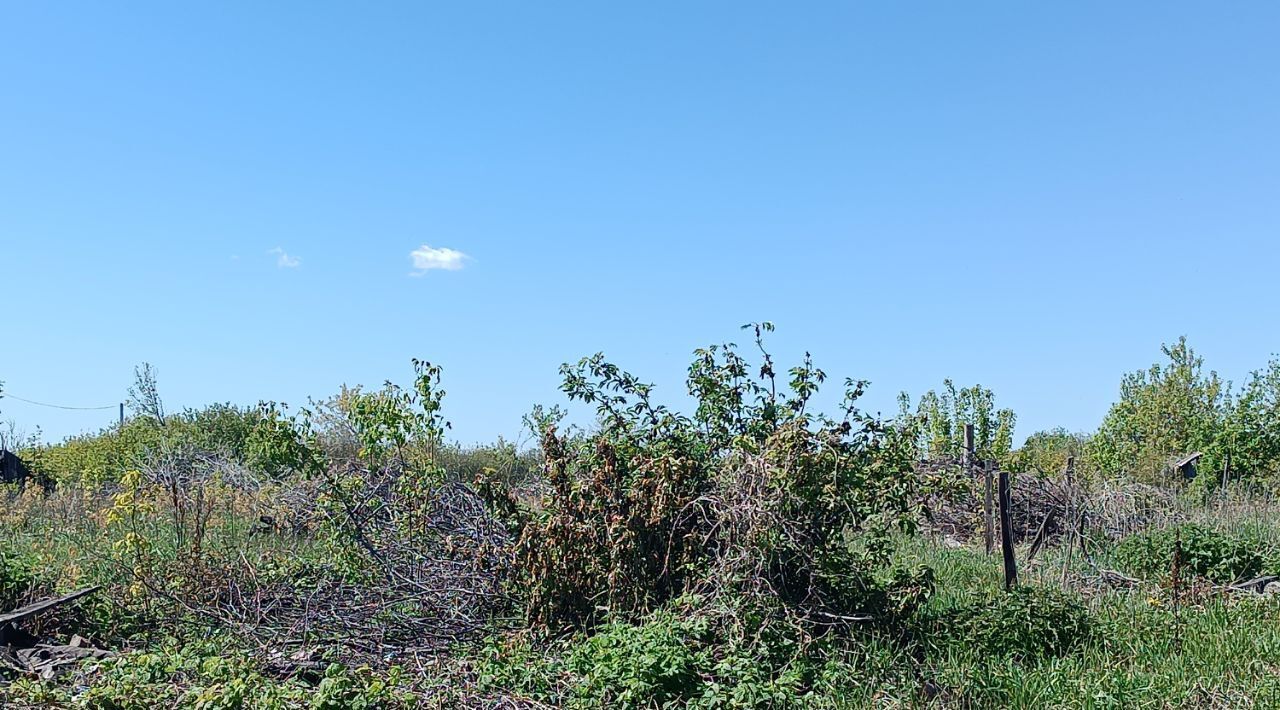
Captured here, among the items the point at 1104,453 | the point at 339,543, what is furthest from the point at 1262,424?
the point at 339,543

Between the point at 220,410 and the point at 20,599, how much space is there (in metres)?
17.6

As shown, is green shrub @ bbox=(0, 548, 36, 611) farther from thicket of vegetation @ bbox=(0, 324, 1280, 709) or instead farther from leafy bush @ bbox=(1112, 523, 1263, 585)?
leafy bush @ bbox=(1112, 523, 1263, 585)

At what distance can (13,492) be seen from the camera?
16.5 m

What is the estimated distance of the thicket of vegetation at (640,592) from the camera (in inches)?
234

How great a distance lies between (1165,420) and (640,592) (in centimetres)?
1807

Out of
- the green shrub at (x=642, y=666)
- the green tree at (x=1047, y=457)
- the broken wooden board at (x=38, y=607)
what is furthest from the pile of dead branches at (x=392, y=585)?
the green tree at (x=1047, y=457)

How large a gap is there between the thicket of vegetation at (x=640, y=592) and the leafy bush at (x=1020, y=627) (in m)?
0.02

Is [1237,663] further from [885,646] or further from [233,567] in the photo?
[233,567]

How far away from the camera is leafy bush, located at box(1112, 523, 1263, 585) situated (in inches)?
376

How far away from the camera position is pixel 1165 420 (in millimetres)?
21547

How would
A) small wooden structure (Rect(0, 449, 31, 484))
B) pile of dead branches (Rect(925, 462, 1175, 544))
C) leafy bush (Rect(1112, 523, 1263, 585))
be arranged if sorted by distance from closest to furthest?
1. leafy bush (Rect(1112, 523, 1263, 585))
2. pile of dead branches (Rect(925, 462, 1175, 544))
3. small wooden structure (Rect(0, 449, 31, 484))

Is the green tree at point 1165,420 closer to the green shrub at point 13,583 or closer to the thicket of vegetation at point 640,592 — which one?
the thicket of vegetation at point 640,592

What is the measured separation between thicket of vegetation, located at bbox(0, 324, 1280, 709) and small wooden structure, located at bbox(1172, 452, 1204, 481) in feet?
33.1

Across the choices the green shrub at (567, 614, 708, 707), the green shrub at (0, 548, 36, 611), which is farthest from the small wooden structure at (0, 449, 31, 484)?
the green shrub at (567, 614, 708, 707)
